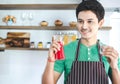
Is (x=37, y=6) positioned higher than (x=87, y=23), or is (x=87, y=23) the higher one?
(x=37, y=6)

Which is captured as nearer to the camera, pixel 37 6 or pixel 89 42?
pixel 89 42

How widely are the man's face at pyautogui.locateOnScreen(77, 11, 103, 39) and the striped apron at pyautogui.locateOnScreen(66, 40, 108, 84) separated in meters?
0.13

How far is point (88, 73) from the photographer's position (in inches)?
50.6

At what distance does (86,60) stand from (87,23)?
0.24 meters

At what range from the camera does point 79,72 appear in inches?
51.6

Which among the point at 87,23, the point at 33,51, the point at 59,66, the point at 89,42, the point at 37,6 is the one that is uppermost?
the point at 37,6

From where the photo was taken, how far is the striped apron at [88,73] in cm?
127

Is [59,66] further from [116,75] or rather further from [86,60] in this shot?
[116,75]

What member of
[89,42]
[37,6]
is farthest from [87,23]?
[37,6]

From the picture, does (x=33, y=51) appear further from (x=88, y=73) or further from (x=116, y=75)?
(x=116, y=75)

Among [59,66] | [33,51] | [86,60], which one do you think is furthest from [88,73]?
[33,51]

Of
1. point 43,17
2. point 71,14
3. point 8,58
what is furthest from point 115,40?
point 8,58

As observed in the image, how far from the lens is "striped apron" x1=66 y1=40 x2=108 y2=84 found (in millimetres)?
1269

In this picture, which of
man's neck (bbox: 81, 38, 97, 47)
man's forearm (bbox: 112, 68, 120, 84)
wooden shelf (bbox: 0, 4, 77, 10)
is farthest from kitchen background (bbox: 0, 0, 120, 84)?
man's forearm (bbox: 112, 68, 120, 84)
